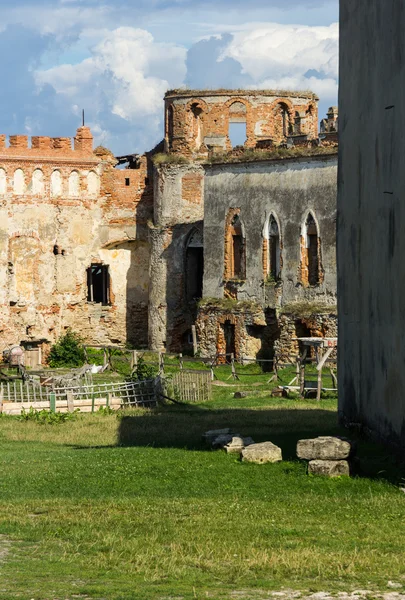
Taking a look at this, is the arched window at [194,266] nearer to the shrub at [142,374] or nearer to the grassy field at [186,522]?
the shrub at [142,374]

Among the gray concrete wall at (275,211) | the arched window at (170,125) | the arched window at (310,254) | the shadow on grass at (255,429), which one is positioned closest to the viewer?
the shadow on grass at (255,429)

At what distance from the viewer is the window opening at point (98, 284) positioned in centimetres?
4297

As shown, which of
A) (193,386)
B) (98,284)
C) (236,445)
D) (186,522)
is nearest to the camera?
(186,522)

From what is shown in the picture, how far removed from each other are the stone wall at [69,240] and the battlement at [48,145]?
33 mm

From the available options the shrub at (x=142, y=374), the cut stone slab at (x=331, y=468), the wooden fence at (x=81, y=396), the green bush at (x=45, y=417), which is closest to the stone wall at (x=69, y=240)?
the shrub at (x=142, y=374)

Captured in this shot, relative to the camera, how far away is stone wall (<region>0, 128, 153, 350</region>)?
4112 cm

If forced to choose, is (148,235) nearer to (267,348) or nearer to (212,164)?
(212,164)

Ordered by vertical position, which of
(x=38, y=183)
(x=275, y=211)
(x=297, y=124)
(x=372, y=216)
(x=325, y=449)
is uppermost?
(x=297, y=124)

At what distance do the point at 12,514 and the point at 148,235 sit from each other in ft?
96.2

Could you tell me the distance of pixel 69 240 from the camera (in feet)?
137

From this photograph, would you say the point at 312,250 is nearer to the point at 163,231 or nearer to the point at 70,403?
the point at 163,231

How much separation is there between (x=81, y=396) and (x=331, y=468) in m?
13.2

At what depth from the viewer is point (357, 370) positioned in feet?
61.5

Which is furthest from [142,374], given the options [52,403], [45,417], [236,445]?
[236,445]
